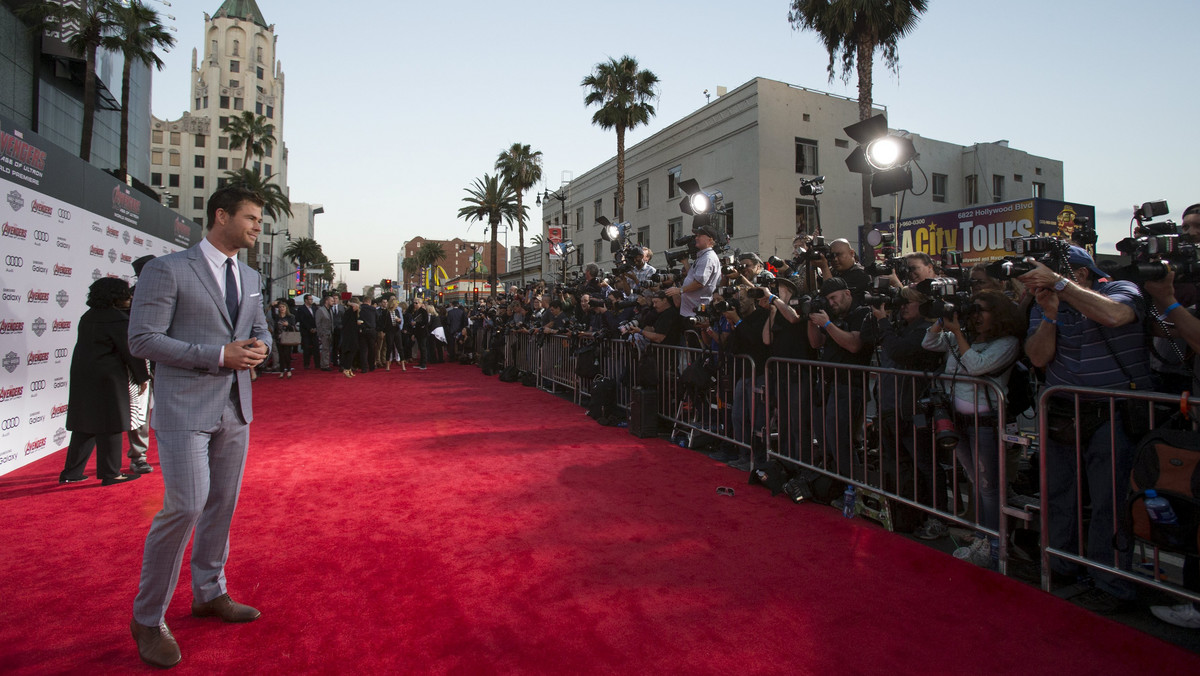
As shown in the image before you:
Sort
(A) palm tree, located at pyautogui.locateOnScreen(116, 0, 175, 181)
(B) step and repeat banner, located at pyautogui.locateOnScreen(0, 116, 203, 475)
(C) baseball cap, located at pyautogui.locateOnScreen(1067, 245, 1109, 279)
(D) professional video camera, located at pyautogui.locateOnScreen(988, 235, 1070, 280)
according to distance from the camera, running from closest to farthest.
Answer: (D) professional video camera, located at pyautogui.locateOnScreen(988, 235, 1070, 280) → (C) baseball cap, located at pyautogui.locateOnScreen(1067, 245, 1109, 279) → (B) step and repeat banner, located at pyautogui.locateOnScreen(0, 116, 203, 475) → (A) palm tree, located at pyautogui.locateOnScreen(116, 0, 175, 181)

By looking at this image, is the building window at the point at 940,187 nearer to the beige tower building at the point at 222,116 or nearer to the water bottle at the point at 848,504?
the water bottle at the point at 848,504

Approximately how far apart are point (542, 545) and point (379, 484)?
6.93ft

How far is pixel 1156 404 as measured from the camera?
2.88 meters

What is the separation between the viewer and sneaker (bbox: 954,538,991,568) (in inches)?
138

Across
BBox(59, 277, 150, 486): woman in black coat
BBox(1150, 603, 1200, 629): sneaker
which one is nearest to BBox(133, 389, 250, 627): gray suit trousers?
BBox(59, 277, 150, 486): woman in black coat

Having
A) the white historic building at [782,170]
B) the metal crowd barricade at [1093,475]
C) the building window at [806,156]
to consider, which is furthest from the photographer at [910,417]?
the building window at [806,156]

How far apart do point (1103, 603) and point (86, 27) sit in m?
25.2

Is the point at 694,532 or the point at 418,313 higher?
the point at 418,313

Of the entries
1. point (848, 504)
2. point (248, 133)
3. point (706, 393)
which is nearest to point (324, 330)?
point (706, 393)

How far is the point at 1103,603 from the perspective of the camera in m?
2.96

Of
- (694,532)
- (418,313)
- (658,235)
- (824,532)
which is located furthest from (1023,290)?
(658,235)

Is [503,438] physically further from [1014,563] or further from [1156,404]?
[1156,404]

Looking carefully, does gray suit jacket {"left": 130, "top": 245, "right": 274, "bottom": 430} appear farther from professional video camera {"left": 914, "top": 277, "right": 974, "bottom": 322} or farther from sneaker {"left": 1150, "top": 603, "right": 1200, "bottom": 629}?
sneaker {"left": 1150, "top": 603, "right": 1200, "bottom": 629}

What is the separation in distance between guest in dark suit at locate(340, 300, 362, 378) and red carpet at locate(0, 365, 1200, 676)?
344 inches
